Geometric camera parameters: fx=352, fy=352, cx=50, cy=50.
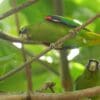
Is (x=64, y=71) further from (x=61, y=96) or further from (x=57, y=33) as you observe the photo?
(x=61, y=96)

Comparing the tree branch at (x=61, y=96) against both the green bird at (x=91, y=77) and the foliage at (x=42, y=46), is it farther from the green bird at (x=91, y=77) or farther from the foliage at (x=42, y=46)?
the foliage at (x=42, y=46)

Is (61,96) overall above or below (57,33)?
below

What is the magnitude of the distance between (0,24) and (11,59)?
0.70 ft

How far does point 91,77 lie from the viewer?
80cm

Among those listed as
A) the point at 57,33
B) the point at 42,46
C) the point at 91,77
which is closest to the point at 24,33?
the point at 57,33

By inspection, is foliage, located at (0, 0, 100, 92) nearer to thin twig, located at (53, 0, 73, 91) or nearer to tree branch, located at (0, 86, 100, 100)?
thin twig, located at (53, 0, 73, 91)

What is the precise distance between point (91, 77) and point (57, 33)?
0.42ft

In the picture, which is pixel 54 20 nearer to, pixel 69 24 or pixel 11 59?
pixel 69 24

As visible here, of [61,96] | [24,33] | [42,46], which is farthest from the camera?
[42,46]

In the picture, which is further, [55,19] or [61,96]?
[55,19]

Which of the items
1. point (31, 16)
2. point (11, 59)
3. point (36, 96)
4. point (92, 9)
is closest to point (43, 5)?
point (31, 16)

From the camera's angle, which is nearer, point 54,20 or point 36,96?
point 36,96

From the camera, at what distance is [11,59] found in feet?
3.01

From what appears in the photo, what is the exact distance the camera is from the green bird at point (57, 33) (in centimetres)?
78
